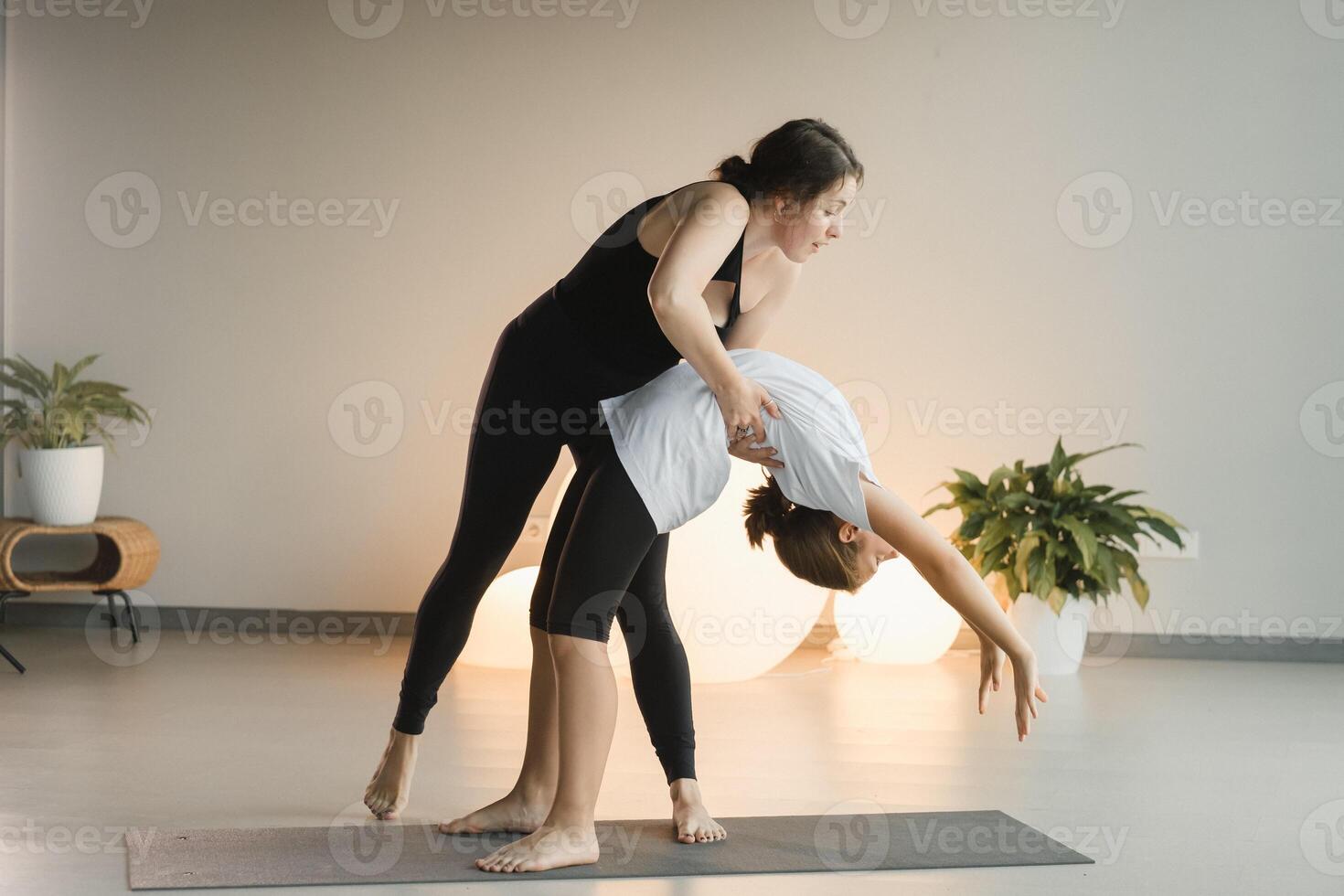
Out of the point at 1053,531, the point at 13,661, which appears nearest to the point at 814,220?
the point at 1053,531

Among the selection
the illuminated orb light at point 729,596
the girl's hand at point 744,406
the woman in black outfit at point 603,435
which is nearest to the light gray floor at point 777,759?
the illuminated orb light at point 729,596

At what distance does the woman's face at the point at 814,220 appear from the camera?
2.21m

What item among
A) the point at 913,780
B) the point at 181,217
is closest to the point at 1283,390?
the point at 913,780

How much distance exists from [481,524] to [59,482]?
8.22ft

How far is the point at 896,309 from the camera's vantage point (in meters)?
4.60

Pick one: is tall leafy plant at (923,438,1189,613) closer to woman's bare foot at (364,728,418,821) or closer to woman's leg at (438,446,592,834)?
woman's leg at (438,446,592,834)

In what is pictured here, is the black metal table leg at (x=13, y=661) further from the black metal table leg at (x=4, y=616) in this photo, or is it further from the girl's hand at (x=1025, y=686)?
the girl's hand at (x=1025, y=686)

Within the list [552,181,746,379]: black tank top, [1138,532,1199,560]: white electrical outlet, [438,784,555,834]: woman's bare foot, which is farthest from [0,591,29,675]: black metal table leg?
[1138,532,1199,560]: white electrical outlet

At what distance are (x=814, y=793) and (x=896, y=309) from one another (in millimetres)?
2272

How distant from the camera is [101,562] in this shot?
4.45m

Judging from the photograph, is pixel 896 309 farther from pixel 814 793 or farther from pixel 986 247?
pixel 814 793

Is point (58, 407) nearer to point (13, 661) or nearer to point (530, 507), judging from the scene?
point (13, 661)

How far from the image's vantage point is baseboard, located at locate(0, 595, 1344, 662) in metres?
4.49

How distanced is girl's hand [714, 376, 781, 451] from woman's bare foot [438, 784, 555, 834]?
80 centimetres
